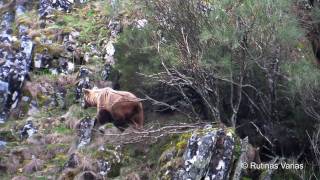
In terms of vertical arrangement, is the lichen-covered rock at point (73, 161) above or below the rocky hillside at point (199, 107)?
below

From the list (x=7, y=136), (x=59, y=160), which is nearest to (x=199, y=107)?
(x=59, y=160)

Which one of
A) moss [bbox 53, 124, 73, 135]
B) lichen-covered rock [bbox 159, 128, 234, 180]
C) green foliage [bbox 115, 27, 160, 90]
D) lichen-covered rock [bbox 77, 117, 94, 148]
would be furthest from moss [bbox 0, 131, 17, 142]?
lichen-covered rock [bbox 159, 128, 234, 180]

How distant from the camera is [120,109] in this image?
420 inches

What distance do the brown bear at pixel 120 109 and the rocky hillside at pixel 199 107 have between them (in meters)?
0.20

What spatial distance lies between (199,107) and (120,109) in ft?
5.02

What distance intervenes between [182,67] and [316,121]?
8.08 feet

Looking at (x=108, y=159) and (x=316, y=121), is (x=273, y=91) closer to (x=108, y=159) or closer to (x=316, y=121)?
(x=316, y=121)

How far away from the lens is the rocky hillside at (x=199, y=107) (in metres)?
8.86

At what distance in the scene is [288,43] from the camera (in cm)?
937

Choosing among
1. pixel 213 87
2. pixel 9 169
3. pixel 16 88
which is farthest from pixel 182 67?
pixel 16 88

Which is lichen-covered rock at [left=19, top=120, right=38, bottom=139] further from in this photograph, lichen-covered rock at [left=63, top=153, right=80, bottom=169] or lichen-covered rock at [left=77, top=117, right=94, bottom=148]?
lichen-covered rock at [left=63, top=153, right=80, bottom=169]

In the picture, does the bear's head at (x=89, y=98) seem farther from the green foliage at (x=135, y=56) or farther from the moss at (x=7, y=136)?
the moss at (x=7, y=136)

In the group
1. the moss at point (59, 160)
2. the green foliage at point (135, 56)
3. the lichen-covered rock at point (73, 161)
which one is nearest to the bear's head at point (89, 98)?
the green foliage at point (135, 56)

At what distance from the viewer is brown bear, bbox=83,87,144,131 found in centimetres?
1058
